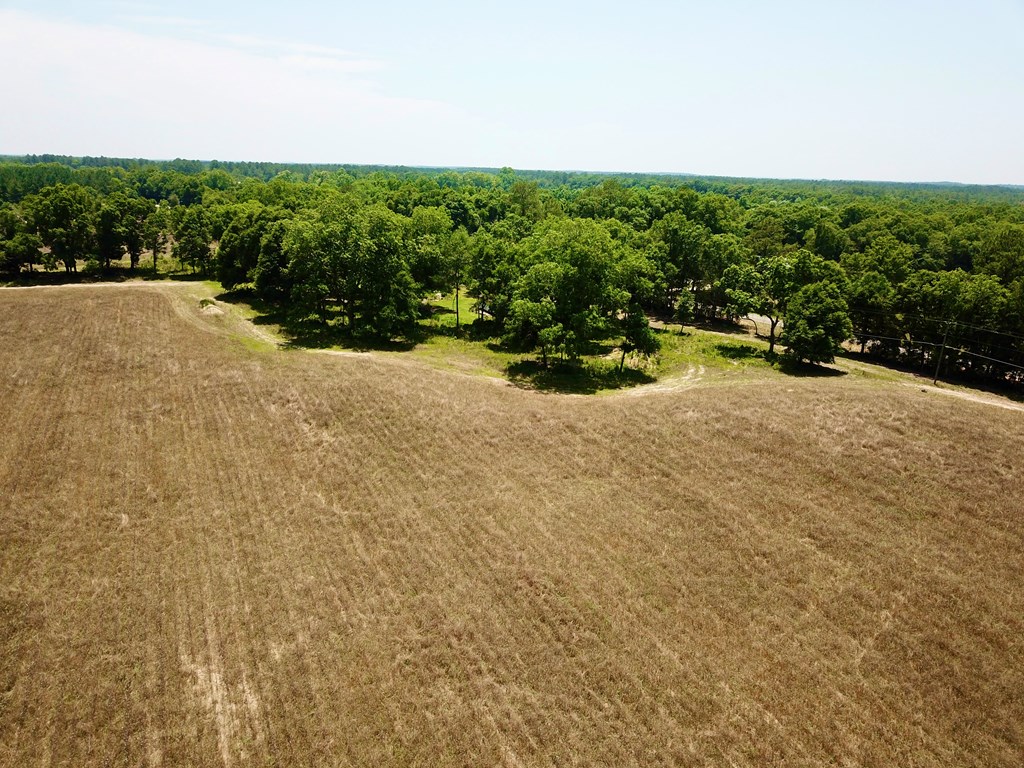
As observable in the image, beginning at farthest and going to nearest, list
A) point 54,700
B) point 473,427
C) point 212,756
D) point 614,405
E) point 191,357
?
point 191,357, point 614,405, point 473,427, point 54,700, point 212,756

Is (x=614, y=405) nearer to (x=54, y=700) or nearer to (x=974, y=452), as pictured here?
(x=974, y=452)

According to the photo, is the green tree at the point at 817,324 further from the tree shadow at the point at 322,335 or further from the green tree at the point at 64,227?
the green tree at the point at 64,227

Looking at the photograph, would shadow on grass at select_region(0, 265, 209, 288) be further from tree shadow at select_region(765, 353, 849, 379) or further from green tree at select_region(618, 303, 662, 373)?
tree shadow at select_region(765, 353, 849, 379)

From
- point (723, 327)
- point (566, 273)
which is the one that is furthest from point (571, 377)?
point (723, 327)

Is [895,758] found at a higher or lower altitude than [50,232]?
lower

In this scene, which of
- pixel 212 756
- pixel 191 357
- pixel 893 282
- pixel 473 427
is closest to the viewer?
pixel 212 756

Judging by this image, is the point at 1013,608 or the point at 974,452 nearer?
the point at 1013,608

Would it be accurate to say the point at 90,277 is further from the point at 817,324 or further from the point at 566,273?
the point at 817,324

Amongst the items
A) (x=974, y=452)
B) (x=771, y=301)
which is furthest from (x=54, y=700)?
(x=771, y=301)
